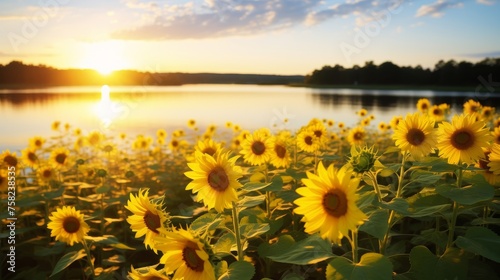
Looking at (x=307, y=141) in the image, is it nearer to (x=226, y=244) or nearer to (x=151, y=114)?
(x=226, y=244)

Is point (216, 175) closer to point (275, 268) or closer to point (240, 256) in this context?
point (240, 256)

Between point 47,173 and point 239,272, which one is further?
point 47,173

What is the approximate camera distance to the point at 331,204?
1.83m

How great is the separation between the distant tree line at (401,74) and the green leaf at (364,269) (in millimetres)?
63118

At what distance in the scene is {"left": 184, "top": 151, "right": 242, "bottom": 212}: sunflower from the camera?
85.7 inches

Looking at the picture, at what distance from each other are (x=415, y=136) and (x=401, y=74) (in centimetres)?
8235

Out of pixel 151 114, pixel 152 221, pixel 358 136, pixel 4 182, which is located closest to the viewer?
pixel 152 221

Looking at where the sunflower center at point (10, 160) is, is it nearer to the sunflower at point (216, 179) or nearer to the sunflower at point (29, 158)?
the sunflower at point (29, 158)

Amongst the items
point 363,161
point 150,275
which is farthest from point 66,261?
point 363,161

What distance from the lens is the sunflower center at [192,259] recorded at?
1907mm

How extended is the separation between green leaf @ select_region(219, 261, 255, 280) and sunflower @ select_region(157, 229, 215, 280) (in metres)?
0.11

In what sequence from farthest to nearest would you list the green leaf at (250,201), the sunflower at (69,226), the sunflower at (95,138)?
the sunflower at (95,138), the sunflower at (69,226), the green leaf at (250,201)

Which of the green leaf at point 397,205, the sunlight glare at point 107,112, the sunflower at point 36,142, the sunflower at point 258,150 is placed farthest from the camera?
the sunlight glare at point 107,112

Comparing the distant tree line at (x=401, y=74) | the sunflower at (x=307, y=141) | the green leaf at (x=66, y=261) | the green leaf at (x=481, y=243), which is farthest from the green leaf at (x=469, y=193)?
the distant tree line at (x=401, y=74)
